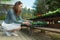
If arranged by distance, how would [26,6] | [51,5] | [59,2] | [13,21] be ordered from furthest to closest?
[26,6] → [51,5] → [59,2] → [13,21]

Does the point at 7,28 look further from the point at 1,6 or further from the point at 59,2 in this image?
the point at 1,6

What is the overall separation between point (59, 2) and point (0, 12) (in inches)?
341

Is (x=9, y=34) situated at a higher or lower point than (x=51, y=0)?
lower

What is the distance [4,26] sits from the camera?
6.72 meters

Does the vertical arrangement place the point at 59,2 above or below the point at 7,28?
above

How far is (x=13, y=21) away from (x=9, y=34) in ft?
3.02

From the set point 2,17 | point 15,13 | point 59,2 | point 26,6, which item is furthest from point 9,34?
point 26,6

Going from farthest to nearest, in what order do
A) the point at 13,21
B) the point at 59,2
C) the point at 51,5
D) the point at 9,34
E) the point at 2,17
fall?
the point at 2,17 < the point at 51,5 < the point at 59,2 < the point at 9,34 < the point at 13,21

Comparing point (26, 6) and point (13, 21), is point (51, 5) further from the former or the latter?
point (26, 6)

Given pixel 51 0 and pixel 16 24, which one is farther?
pixel 51 0

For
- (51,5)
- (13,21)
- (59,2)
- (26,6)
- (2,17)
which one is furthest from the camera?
(26,6)

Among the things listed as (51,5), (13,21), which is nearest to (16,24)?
(13,21)

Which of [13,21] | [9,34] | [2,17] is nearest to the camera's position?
[13,21]

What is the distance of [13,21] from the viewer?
21.1 feet
